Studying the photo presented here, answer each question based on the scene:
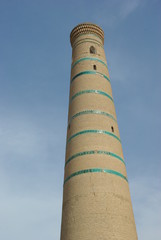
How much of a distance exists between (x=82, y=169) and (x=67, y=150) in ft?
6.46

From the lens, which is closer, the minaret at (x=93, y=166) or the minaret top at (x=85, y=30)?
the minaret at (x=93, y=166)

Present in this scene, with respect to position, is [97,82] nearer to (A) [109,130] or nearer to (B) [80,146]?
(A) [109,130]

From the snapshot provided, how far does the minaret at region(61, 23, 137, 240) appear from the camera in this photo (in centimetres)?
1027

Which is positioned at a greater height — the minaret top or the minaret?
the minaret top

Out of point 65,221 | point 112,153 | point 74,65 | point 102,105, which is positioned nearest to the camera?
point 65,221

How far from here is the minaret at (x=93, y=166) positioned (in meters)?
10.3

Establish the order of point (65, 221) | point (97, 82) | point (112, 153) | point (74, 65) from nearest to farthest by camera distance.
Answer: point (65, 221) → point (112, 153) → point (97, 82) → point (74, 65)

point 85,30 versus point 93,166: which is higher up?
point 85,30

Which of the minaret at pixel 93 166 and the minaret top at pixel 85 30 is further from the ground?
the minaret top at pixel 85 30

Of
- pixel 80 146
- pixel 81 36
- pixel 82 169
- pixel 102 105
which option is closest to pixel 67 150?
pixel 80 146

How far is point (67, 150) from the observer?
13359 millimetres

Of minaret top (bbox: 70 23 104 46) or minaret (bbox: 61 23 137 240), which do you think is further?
minaret top (bbox: 70 23 104 46)

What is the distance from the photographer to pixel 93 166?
11.6 meters

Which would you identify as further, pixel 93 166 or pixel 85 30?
pixel 85 30
